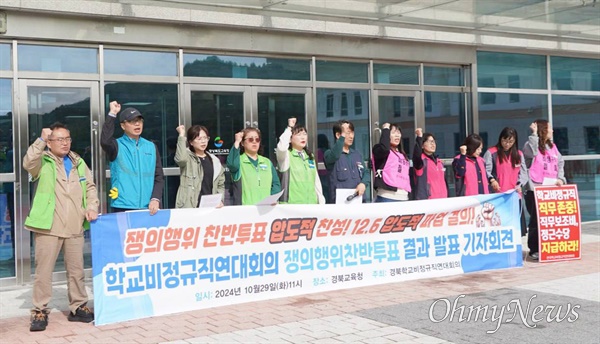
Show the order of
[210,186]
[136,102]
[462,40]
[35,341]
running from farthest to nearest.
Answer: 1. [462,40]
2. [136,102]
3. [210,186]
4. [35,341]

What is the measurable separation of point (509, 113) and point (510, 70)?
77 cm

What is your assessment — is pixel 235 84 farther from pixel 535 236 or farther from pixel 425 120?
pixel 535 236

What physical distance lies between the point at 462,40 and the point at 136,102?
17.7 ft

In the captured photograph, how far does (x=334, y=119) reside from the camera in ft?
32.9

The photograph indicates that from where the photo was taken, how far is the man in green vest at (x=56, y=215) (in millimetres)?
5914

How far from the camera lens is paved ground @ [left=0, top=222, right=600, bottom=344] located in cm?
538

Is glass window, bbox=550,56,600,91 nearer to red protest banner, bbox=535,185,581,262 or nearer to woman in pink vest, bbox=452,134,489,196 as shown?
red protest banner, bbox=535,185,581,262

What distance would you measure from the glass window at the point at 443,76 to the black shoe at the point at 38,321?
7.18 meters

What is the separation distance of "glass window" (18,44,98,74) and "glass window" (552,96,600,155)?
28.7ft

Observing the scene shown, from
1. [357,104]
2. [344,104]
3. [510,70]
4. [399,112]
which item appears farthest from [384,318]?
[510,70]

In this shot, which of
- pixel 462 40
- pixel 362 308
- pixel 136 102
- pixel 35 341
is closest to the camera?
pixel 35 341

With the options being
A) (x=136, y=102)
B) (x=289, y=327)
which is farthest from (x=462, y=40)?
(x=289, y=327)

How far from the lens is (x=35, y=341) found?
5.47 metres

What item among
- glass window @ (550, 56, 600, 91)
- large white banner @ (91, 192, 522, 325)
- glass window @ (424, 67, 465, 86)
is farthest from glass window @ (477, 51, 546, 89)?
large white banner @ (91, 192, 522, 325)
